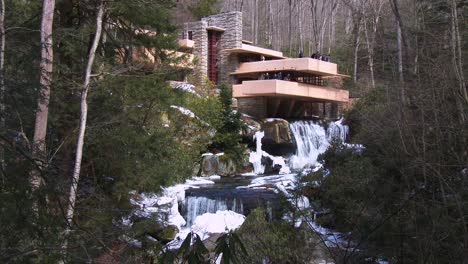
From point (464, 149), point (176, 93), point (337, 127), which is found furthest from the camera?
point (337, 127)

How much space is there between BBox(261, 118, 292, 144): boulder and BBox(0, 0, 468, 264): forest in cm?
347

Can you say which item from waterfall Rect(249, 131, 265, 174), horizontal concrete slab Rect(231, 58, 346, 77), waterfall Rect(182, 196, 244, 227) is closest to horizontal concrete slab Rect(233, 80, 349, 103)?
horizontal concrete slab Rect(231, 58, 346, 77)

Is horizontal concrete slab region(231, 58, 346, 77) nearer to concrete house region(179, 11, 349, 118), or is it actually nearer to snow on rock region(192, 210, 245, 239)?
concrete house region(179, 11, 349, 118)

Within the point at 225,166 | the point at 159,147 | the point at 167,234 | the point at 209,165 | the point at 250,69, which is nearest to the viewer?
the point at 159,147

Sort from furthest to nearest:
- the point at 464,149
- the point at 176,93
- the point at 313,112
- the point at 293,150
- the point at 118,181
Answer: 1. the point at 313,112
2. the point at 293,150
3. the point at 176,93
4. the point at 118,181
5. the point at 464,149

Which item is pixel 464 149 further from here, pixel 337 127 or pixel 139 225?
pixel 337 127

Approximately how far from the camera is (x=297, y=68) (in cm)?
2452

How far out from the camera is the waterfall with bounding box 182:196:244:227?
12.8 m

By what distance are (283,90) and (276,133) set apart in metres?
2.88

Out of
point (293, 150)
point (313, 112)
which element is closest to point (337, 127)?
point (293, 150)

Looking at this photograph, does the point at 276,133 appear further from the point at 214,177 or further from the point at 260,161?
the point at 214,177

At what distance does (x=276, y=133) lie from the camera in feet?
68.1

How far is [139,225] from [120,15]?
199 inches

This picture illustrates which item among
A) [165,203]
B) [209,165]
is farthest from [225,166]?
[165,203]
